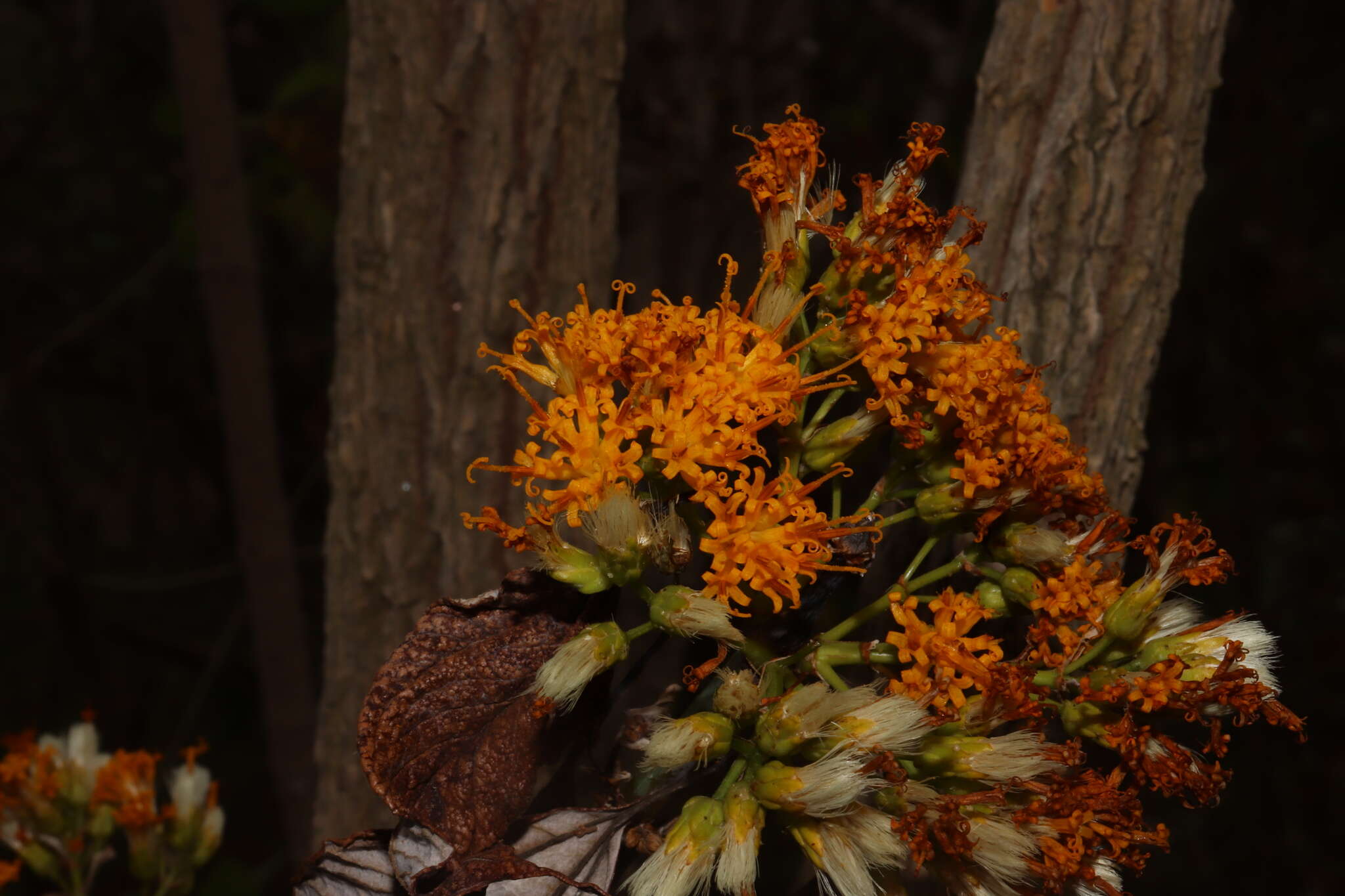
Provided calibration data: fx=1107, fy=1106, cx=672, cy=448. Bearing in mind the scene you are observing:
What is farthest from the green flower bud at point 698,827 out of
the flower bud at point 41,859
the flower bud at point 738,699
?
the flower bud at point 41,859

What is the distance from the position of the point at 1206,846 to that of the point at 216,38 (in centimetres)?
386

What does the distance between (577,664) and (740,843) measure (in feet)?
0.80

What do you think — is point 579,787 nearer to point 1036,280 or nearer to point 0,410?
point 1036,280

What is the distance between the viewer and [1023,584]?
48.4 inches

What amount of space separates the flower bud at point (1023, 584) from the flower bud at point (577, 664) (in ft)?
1.43

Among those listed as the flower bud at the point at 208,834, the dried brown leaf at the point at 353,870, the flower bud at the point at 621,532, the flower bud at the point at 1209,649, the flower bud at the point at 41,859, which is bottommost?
the flower bud at the point at 41,859

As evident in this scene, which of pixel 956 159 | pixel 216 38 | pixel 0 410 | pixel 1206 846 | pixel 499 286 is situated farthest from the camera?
pixel 0 410

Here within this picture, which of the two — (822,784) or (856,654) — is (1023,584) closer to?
(856,654)

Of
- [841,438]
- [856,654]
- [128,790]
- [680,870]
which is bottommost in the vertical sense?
[128,790]

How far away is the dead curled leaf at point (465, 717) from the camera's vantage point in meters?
1.15

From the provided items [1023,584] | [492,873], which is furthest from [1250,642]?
[492,873]

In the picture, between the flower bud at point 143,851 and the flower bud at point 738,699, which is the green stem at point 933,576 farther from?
the flower bud at point 143,851

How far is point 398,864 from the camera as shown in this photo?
1.17 metres

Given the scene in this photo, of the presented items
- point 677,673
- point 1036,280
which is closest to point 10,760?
point 677,673
